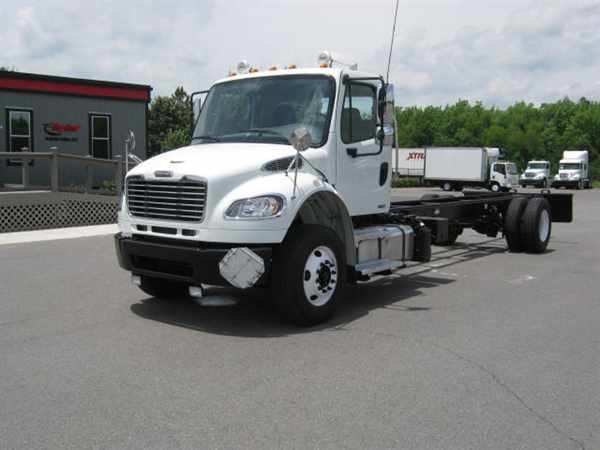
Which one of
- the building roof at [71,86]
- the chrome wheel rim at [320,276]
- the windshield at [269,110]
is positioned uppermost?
the building roof at [71,86]

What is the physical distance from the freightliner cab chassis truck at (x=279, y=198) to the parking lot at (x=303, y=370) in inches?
20.4

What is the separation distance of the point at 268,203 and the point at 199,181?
667mm

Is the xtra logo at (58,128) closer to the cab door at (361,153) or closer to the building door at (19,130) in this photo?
the building door at (19,130)

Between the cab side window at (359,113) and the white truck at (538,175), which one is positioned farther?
the white truck at (538,175)

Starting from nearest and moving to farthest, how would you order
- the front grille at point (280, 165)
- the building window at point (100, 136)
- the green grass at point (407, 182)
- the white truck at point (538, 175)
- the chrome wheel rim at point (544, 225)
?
1. the front grille at point (280, 165)
2. the chrome wheel rim at point (544, 225)
3. the building window at point (100, 136)
4. the green grass at point (407, 182)
5. the white truck at point (538, 175)

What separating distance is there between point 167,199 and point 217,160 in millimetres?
608

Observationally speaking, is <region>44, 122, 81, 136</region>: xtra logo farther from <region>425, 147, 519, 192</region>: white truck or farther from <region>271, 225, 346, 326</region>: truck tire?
<region>425, 147, 519, 192</region>: white truck

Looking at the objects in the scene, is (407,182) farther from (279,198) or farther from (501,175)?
(279,198)

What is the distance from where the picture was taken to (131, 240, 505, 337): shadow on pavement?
6609mm

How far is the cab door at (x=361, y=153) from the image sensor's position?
7.51m

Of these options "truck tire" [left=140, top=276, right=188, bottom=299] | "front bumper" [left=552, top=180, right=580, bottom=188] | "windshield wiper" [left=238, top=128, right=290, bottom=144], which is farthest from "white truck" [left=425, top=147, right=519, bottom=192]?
"truck tire" [left=140, top=276, right=188, bottom=299]

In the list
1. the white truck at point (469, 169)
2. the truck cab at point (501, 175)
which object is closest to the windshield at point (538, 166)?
the white truck at point (469, 169)

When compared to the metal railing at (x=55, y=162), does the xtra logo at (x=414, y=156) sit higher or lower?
higher

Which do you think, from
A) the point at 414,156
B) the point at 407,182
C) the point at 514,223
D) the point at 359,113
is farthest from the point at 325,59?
the point at 414,156
